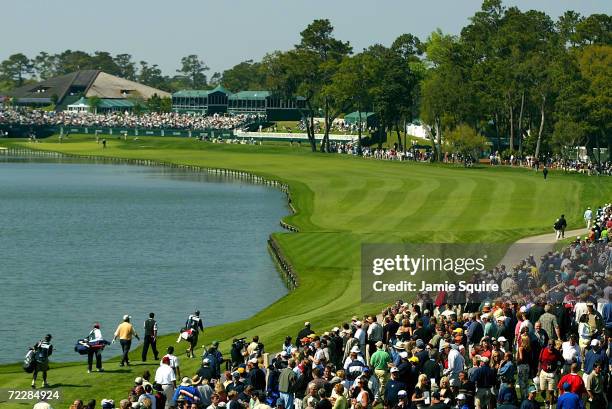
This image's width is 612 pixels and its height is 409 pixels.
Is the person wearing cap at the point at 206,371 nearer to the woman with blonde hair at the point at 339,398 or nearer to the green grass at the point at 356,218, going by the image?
the woman with blonde hair at the point at 339,398

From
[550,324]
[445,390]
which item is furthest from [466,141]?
[445,390]

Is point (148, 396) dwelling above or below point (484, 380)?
below

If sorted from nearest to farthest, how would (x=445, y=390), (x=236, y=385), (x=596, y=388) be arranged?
(x=445, y=390) < (x=596, y=388) < (x=236, y=385)

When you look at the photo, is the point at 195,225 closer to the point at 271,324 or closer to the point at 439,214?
the point at 439,214

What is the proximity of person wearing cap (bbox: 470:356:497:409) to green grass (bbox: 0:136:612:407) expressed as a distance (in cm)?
1265

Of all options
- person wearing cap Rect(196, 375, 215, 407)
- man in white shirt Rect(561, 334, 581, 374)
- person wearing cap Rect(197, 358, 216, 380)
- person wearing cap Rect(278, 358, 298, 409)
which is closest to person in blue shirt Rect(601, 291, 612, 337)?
man in white shirt Rect(561, 334, 581, 374)

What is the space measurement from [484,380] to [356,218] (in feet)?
220

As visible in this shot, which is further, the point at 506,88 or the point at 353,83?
the point at 353,83

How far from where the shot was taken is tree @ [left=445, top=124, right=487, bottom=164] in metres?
152

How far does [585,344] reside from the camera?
33.2 m

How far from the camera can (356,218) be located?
95.4 metres

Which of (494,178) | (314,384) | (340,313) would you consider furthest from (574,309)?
(494,178)

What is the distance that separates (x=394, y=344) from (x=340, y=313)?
18.2 m

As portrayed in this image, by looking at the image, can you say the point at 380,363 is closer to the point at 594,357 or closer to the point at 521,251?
the point at 594,357
